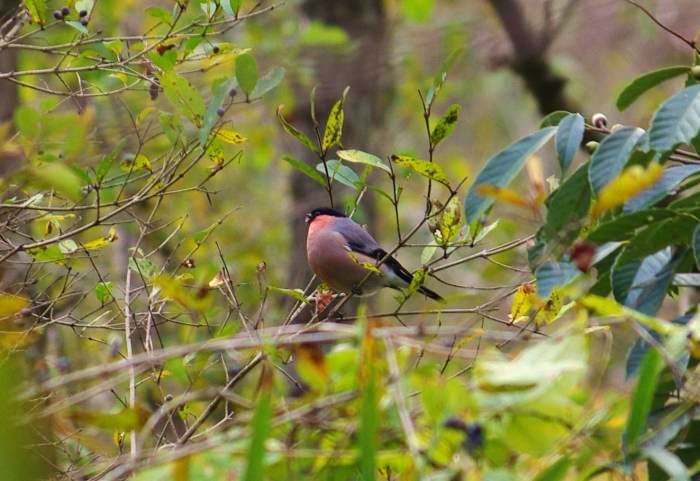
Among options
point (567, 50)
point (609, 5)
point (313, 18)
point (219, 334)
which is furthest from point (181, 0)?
point (567, 50)

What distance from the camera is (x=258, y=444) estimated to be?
4.24 ft

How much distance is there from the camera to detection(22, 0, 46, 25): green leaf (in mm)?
2838

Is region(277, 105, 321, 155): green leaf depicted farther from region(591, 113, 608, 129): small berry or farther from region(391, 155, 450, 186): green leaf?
region(591, 113, 608, 129): small berry

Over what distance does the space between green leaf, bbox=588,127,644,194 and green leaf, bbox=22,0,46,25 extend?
172 cm

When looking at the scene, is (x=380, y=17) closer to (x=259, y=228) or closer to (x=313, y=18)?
(x=313, y=18)

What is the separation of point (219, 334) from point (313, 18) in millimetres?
5167

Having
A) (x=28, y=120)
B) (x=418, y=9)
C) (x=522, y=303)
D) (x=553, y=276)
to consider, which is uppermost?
(x=28, y=120)

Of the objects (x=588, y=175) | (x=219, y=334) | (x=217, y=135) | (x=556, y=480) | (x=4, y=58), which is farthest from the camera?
(x=4, y=58)

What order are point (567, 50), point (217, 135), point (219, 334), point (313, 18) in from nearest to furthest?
point (219, 334) < point (217, 135) < point (313, 18) < point (567, 50)

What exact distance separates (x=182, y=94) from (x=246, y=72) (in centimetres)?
18

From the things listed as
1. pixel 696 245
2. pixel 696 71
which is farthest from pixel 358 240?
pixel 696 245

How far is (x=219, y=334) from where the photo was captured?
8.55ft

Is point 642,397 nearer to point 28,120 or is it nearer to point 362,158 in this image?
point 362,158

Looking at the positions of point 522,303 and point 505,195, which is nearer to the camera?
point 505,195
